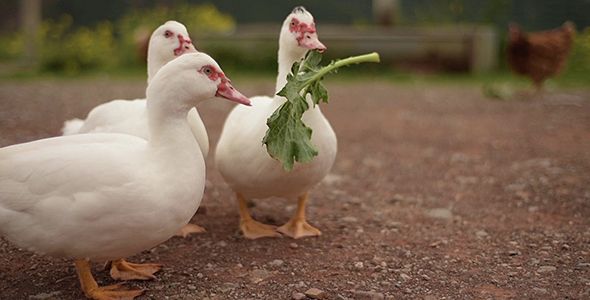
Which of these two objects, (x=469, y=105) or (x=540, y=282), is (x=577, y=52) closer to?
(x=469, y=105)

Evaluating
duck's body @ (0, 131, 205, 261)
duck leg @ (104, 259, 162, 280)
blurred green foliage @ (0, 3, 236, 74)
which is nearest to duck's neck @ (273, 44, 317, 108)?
duck's body @ (0, 131, 205, 261)

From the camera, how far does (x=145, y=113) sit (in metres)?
3.22

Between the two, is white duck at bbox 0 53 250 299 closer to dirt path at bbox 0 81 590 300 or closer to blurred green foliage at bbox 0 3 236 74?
dirt path at bbox 0 81 590 300

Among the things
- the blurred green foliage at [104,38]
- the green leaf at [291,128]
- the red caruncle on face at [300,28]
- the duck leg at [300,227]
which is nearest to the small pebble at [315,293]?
the green leaf at [291,128]

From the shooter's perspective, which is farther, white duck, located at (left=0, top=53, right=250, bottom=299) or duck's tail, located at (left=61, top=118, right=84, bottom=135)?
duck's tail, located at (left=61, top=118, right=84, bottom=135)

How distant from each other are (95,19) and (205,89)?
10147 mm

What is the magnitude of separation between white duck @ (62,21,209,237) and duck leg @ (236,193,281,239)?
9.9 inches

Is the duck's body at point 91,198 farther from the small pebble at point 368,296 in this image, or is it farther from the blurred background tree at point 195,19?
the blurred background tree at point 195,19

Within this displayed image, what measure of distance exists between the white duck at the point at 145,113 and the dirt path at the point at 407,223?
63 centimetres

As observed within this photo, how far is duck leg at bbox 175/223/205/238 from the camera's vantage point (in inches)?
132

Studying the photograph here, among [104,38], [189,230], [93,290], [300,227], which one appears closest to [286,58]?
[300,227]

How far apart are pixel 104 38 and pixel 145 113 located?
906 centimetres

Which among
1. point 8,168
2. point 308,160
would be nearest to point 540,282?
point 308,160

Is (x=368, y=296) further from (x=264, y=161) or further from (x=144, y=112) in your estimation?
(x=144, y=112)
